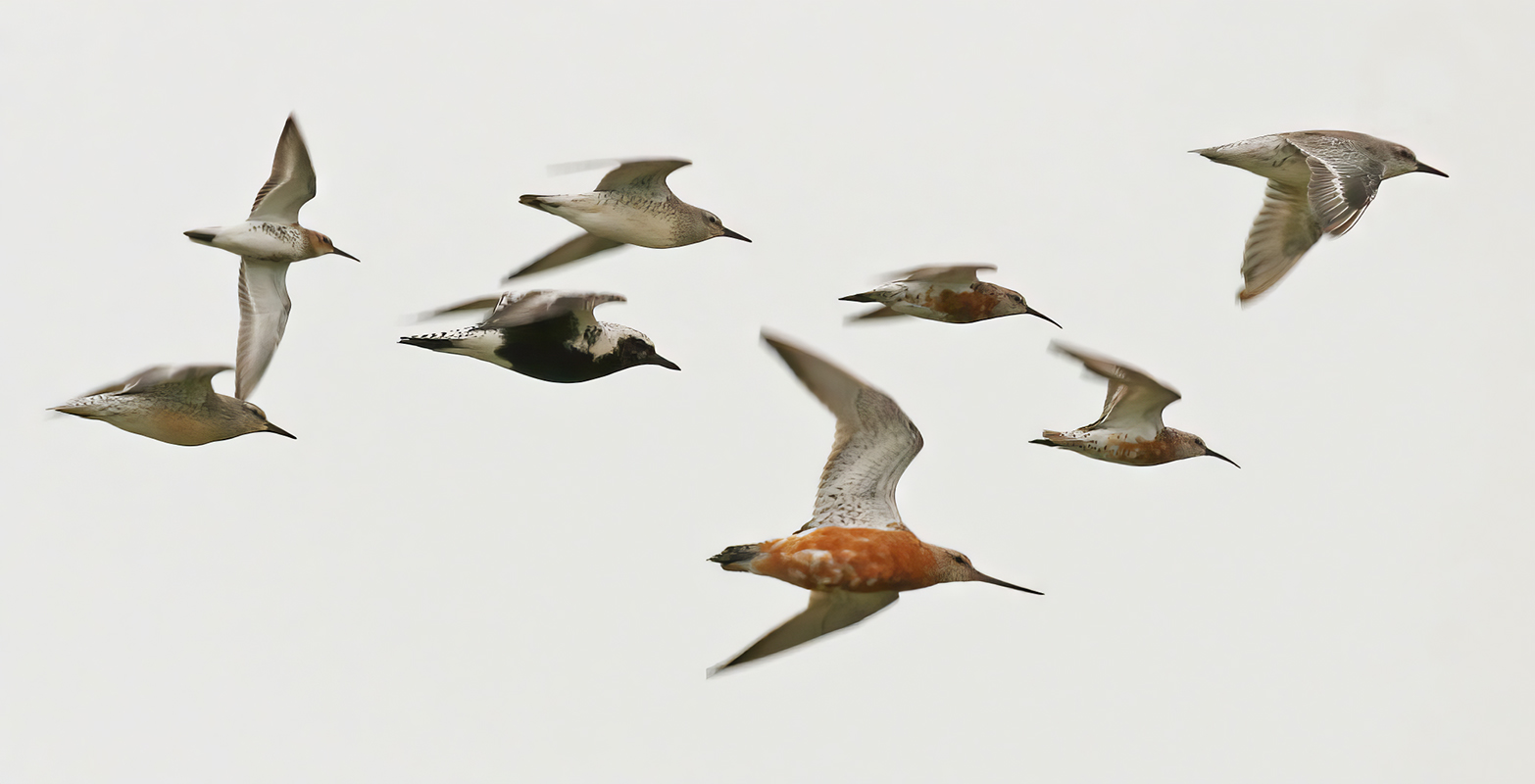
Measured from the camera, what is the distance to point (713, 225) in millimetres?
12336

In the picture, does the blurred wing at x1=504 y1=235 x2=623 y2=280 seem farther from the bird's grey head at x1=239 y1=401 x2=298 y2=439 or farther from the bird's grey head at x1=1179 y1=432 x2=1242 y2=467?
the bird's grey head at x1=1179 y1=432 x2=1242 y2=467

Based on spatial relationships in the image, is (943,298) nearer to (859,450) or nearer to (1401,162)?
(859,450)

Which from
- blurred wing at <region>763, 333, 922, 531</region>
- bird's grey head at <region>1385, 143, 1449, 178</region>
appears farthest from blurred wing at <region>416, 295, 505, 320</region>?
bird's grey head at <region>1385, 143, 1449, 178</region>

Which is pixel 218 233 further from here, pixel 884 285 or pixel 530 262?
pixel 884 285

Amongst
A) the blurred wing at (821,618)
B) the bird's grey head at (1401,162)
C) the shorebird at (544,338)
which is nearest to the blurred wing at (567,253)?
the shorebird at (544,338)

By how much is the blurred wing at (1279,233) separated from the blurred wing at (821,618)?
4.81 m

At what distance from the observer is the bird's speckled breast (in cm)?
984

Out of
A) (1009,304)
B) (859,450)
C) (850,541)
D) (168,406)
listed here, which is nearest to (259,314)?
(168,406)

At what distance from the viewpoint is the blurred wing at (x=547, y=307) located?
1032 centimetres

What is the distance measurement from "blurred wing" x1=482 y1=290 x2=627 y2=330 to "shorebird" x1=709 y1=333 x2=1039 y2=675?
1.39 metres

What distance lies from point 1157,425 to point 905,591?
3.06 m

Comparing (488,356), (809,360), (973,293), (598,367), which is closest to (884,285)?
(973,293)

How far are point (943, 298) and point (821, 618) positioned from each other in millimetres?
2979

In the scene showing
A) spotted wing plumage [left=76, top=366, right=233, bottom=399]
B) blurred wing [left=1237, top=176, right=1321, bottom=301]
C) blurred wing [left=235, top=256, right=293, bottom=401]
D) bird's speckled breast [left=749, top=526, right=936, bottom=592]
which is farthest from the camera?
blurred wing [left=1237, top=176, right=1321, bottom=301]
